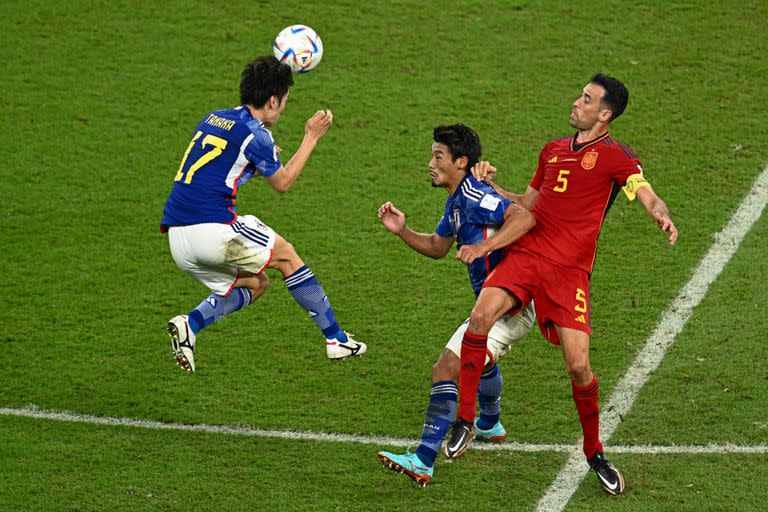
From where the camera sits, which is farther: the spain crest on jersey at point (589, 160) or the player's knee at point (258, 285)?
the player's knee at point (258, 285)

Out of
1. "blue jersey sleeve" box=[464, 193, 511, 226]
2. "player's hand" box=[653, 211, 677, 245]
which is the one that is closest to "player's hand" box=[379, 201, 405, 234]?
"blue jersey sleeve" box=[464, 193, 511, 226]

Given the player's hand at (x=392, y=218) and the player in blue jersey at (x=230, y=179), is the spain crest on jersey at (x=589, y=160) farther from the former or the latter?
the player in blue jersey at (x=230, y=179)

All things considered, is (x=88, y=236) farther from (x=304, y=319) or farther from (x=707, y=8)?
(x=707, y=8)

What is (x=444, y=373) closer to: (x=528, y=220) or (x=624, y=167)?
(x=528, y=220)

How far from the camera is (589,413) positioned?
770 cm

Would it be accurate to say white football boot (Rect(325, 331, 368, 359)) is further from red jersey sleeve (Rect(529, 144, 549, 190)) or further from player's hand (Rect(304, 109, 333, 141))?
red jersey sleeve (Rect(529, 144, 549, 190))

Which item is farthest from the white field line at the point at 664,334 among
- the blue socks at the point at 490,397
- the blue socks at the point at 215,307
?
the blue socks at the point at 215,307

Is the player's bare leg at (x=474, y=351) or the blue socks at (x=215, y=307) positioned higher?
the player's bare leg at (x=474, y=351)

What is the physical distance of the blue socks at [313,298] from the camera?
27.3 ft

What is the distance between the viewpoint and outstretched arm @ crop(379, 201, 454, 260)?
7973 millimetres

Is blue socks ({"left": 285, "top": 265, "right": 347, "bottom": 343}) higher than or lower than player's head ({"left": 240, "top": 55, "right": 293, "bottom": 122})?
lower

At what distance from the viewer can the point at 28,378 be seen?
9227 millimetres

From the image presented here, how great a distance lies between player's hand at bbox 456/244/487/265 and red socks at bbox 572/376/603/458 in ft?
3.26

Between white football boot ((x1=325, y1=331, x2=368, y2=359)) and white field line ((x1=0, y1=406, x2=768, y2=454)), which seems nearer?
white field line ((x1=0, y1=406, x2=768, y2=454))
